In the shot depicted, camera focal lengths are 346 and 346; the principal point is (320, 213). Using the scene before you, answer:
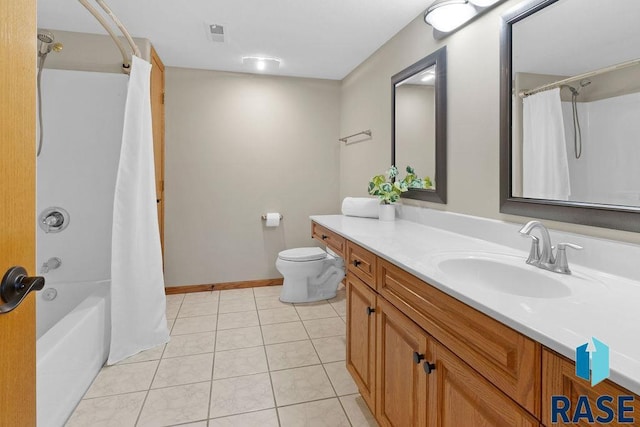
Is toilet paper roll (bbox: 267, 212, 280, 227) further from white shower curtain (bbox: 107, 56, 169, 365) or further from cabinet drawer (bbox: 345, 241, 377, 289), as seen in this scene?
cabinet drawer (bbox: 345, 241, 377, 289)

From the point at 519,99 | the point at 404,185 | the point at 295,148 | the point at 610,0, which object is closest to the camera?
the point at 610,0

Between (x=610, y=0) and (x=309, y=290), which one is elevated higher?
(x=610, y=0)

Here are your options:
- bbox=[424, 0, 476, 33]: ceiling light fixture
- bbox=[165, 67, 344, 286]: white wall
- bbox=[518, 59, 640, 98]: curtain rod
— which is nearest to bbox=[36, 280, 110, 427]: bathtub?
bbox=[165, 67, 344, 286]: white wall

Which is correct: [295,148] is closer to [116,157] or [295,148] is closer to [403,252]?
[116,157]

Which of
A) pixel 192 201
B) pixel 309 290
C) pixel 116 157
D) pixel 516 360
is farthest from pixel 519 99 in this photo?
pixel 192 201

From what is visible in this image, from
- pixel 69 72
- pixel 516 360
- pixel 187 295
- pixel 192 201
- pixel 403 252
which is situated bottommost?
pixel 187 295

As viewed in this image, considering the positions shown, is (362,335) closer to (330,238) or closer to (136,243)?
(330,238)

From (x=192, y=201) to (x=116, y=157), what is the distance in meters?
0.92

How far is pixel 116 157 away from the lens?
259 cm

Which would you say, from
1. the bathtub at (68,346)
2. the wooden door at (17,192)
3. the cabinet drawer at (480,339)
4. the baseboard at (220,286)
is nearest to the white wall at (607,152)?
the cabinet drawer at (480,339)

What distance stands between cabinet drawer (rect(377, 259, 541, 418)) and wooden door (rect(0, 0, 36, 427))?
0.99 m

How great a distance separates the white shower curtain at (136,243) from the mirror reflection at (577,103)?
2.17 meters

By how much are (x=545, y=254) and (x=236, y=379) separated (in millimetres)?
1670

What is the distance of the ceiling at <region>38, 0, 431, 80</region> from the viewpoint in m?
2.18
